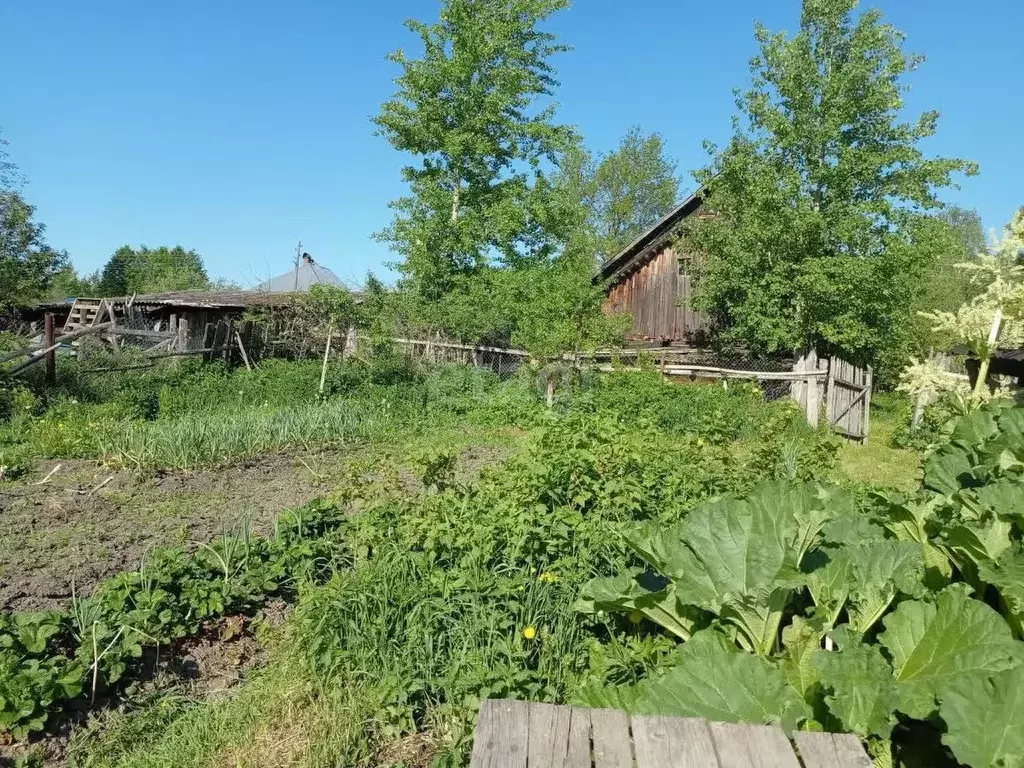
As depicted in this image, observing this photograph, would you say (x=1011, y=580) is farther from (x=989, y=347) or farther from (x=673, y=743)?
(x=989, y=347)

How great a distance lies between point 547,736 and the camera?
1771mm

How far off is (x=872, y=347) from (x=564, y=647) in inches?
587

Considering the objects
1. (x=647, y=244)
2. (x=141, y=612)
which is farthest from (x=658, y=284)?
(x=141, y=612)

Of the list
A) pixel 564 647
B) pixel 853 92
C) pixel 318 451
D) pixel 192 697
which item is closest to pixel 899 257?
pixel 853 92

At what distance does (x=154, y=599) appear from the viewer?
3896mm

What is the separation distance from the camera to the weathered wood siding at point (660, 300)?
19094 millimetres

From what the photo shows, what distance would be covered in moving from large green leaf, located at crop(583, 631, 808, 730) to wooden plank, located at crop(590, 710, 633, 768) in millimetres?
189

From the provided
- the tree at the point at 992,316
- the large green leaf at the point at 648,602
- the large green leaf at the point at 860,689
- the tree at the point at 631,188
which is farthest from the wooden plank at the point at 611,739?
the tree at the point at 631,188

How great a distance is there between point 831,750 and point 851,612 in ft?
3.28

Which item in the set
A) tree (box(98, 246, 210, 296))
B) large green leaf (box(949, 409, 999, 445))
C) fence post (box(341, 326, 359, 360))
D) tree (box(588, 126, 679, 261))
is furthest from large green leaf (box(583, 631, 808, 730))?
tree (box(98, 246, 210, 296))

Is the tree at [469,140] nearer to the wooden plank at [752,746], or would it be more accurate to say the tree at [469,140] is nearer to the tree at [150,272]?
the wooden plank at [752,746]

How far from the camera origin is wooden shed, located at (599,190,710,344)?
18.8 metres

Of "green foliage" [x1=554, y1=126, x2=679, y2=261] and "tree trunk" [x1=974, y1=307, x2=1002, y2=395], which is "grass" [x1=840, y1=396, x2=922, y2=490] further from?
"green foliage" [x1=554, y1=126, x2=679, y2=261]

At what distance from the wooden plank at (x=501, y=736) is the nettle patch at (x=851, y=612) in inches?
16.0
